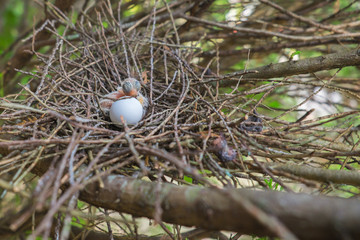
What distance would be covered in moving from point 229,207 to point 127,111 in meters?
0.65

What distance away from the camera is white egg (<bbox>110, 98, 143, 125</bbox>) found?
107cm

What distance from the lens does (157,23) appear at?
1.86m

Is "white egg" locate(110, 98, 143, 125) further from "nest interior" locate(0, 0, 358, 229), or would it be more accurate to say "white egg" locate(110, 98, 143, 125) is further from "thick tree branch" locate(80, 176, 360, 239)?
"thick tree branch" locate(80, 176, 360, 239)

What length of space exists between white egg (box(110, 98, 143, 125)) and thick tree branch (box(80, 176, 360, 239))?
38cm

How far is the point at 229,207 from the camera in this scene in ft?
1.75

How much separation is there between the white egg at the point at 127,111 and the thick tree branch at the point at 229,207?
38cm

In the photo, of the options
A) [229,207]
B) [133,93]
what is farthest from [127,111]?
[229,207]

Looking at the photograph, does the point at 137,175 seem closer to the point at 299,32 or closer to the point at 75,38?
the point at 75,38

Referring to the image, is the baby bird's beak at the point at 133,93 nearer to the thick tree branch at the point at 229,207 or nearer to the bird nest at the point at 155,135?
the bird nest at the point at 155,135

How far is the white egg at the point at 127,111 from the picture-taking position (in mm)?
1074

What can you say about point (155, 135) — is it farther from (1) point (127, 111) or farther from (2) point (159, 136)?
(1) point (127, 111)

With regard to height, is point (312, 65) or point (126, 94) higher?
point (312, 65)

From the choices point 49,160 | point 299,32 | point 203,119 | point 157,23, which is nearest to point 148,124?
point 203,119

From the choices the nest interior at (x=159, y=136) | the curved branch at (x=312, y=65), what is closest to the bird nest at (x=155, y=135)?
the nest interior at (x=159, y=136)
